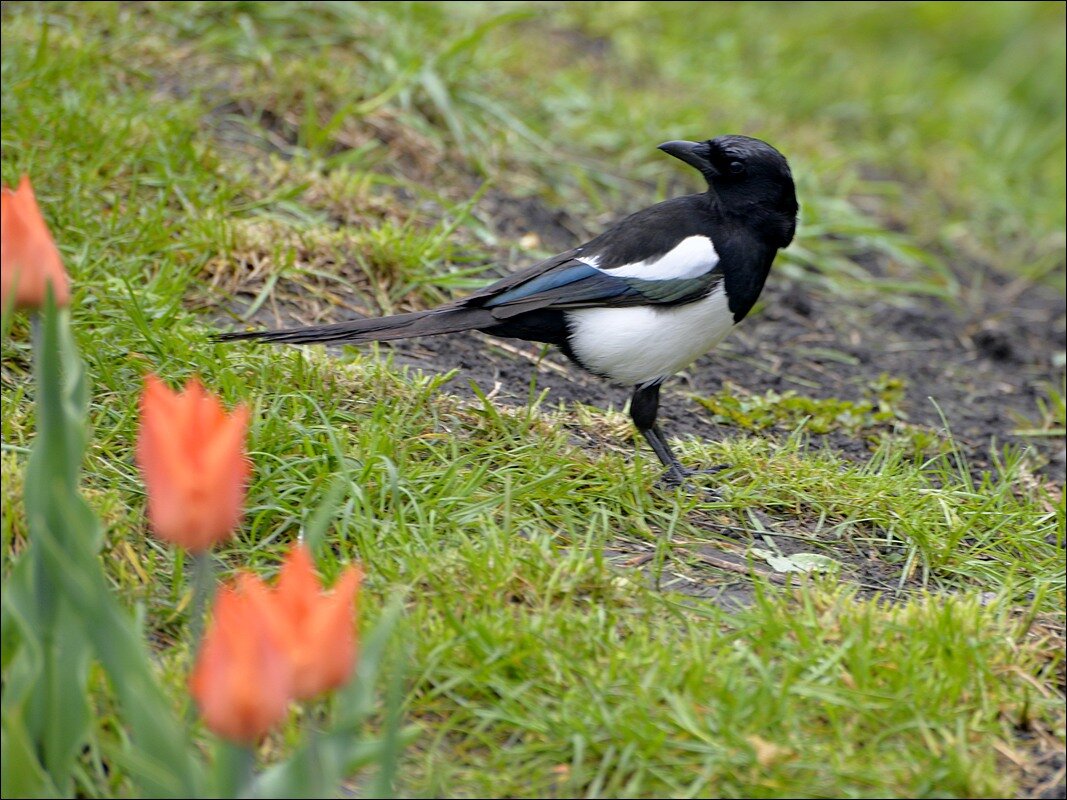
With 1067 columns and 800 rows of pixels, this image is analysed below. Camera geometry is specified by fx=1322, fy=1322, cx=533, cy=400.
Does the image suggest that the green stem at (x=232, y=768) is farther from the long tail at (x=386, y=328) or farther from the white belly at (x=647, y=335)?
the white belly at (x=647, y=335)

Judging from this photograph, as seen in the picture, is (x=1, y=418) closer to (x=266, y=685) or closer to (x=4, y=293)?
(x=4, y=293)

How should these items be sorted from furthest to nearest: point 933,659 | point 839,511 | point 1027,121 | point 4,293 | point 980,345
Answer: point 1027,121 → point 980,345 → point 839,511 → point 933,659 → point 4,293

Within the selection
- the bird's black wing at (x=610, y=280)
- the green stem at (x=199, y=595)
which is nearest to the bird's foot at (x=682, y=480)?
the bird's black wing at (x=610, y=280)

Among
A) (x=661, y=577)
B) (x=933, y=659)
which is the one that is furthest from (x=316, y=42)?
(x=933, y=659)

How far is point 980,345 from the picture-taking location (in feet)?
17.0

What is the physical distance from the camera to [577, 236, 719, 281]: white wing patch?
340 cm

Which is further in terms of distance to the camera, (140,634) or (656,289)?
(656,289)

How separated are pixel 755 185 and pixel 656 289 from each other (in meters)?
0.42

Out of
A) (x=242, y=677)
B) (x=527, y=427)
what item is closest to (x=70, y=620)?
(x=242, y=677)

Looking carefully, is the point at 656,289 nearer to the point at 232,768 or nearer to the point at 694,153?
the point at 694,153

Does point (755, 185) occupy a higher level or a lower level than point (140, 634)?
higher

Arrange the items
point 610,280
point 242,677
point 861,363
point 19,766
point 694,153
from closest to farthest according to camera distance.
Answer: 1. point 242,677
2. point 19,766
3. point 610,280
4. point 694,153
5. point 861,363

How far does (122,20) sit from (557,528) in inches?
132

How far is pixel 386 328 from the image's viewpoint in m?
3.31
